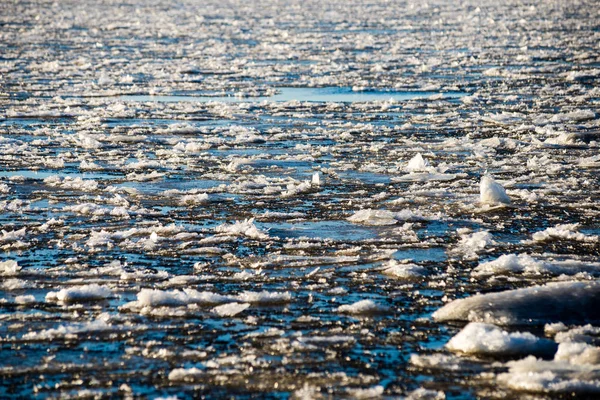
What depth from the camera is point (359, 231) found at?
7598mm

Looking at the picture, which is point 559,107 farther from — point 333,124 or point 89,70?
point 89,70

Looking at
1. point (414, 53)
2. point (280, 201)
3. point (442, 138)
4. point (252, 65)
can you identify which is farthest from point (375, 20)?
point (280, 201)

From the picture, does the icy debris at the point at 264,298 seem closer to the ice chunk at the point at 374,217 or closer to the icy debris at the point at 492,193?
the ice chunk at the point at 374,217

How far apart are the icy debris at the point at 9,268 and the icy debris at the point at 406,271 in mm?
2489

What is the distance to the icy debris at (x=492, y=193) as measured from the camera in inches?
327

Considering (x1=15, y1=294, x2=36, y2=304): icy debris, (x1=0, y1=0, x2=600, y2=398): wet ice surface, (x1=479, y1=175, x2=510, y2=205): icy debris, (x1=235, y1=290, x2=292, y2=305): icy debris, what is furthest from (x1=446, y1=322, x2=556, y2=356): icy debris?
(x1=479, y1=175, x2=510, y2=205): icy debris

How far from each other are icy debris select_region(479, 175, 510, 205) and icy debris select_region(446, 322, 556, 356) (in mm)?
3339

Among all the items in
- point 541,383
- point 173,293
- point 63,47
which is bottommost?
point 541,383

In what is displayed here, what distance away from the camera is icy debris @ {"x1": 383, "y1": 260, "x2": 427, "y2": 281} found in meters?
6.39

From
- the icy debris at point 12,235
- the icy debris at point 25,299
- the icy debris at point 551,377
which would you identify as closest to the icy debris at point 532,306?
the icy debris at point 551,377

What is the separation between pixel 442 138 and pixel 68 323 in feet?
23.9

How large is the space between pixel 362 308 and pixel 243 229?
2.11 meters

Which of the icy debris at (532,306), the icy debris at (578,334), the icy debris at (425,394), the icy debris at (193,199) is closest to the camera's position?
the icy debris at (425,394)

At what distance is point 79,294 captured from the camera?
235 inches
